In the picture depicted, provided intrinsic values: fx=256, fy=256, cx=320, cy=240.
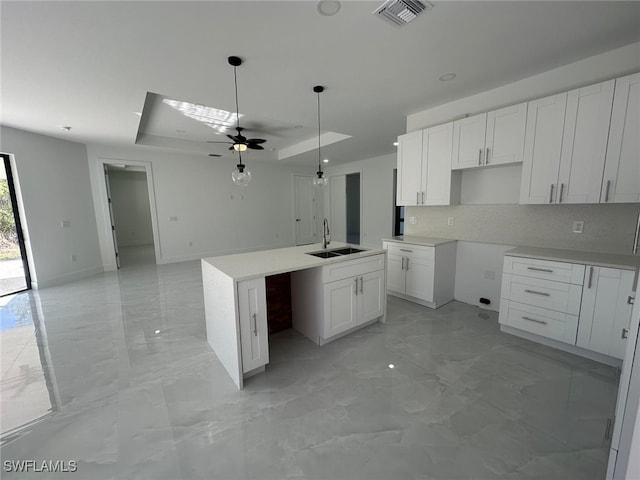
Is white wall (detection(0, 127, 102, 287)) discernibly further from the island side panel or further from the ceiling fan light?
the island side panel

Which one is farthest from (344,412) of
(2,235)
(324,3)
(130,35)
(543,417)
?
(2,235)

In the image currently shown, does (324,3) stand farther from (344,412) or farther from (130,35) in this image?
(344,412)

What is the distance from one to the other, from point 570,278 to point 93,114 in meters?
5.89

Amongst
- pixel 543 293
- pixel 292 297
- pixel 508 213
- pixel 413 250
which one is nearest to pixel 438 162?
pixel 508 213

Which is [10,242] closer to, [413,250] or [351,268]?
[351,268]

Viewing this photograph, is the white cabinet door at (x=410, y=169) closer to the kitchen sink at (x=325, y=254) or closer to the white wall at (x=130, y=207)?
the kitchen sink at (x=325, y=254)

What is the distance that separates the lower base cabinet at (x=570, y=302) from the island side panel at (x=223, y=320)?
8.93 ft

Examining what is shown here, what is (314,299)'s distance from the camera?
2557mm

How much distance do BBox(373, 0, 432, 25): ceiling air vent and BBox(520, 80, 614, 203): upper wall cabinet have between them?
170 cm

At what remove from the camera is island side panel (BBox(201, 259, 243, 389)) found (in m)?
1.95

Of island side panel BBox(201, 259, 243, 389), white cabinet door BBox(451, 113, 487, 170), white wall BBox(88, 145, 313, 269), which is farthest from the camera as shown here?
white wall BBox(88, 145, 313, 269)

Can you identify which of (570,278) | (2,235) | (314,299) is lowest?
(314,299)

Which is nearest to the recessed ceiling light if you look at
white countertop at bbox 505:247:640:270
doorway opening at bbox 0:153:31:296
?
white countertop at bbox 505:247:640:270

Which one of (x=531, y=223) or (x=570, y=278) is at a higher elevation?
(x=531, y=223)
